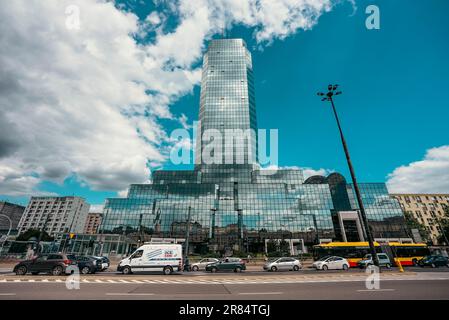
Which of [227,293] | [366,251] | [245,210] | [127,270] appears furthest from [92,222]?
[227,293]

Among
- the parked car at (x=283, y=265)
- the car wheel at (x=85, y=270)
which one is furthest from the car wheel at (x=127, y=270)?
the parked car at (x=283, y=265)

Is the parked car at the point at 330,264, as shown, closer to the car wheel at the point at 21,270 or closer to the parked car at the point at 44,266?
the parked car at the point at 44,266

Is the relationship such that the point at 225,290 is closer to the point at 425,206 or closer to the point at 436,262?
the point at 436,262

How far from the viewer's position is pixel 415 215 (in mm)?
82500

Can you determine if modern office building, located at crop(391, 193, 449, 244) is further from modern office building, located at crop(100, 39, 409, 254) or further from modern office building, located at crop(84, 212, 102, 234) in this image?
modern office building, located at crop(84, 212, 102, 234)

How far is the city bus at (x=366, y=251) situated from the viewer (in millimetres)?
28266

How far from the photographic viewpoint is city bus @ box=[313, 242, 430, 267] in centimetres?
2827

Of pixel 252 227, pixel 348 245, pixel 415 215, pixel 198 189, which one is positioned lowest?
pixel 348 245
